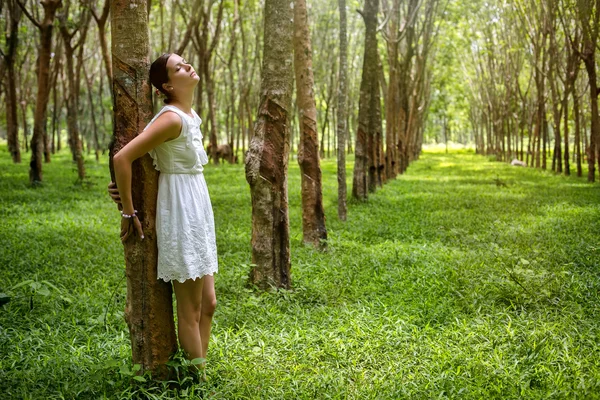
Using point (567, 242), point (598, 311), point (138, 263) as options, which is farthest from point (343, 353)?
point (567, 242)

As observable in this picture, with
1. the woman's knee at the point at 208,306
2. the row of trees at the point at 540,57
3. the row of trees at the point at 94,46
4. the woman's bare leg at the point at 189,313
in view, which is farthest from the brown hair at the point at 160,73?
the row of trees at the point at 540,57

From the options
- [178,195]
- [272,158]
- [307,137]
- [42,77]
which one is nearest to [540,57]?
[42,77]

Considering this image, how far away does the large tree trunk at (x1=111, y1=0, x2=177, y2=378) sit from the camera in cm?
338

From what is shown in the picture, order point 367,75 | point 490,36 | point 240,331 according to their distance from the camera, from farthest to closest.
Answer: point 490,36 < point 367,75 < point 240,331

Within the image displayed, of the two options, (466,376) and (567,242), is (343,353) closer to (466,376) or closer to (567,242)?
(466,376)

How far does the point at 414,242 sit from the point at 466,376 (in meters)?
4.83

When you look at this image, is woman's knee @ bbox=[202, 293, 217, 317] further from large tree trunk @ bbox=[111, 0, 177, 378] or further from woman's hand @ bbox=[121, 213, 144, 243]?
woman's hand @ bbox=[121, 213, 144, 243]

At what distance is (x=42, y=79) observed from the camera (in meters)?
14.1

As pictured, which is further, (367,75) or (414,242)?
(367,75)

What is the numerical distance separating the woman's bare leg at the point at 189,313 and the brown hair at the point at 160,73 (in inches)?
45.3

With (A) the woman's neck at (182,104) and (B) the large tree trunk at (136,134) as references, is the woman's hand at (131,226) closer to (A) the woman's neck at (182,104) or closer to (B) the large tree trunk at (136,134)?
(B) the large tree trunk at (136,134)

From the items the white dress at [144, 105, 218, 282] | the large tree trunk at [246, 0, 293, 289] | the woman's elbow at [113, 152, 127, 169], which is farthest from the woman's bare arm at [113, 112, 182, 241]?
the large tree trunk at [246, 0, 293, 289]

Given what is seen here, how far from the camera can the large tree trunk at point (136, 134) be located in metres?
3.38

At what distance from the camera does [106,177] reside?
62.1 ft
